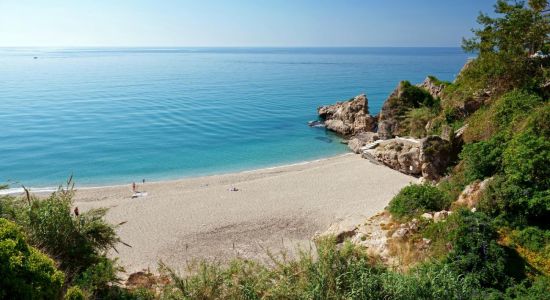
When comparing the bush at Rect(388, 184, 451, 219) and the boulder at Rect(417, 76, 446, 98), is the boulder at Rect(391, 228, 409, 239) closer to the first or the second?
the bush at Rect(388, 184, 451, 219)

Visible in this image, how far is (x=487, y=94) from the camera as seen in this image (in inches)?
1013

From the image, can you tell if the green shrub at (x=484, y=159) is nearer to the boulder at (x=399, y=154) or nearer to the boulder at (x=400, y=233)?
the boulder at (x=400, y=233)

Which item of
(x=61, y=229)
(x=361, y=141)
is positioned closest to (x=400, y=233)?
(x=61, y=229)

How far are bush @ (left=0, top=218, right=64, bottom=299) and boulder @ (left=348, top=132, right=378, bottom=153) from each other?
33.9 meters

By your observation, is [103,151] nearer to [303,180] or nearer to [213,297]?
[303,180]

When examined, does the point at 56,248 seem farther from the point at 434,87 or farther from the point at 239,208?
the point at 434,87

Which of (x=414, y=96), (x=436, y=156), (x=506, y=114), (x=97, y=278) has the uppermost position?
(x=414, y=96)

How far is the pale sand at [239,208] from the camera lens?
21.0 m

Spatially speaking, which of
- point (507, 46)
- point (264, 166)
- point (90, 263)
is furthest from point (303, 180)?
point (90, 263)

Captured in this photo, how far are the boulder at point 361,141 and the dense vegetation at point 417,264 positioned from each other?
19.6 m

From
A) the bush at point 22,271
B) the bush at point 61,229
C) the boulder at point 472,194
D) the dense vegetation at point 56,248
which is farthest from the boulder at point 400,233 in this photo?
the bush at point 22,271

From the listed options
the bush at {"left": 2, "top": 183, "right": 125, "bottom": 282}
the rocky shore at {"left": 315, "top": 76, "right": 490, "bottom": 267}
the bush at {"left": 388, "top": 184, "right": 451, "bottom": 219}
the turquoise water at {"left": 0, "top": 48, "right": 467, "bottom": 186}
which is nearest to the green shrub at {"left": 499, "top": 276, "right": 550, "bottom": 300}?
the rocky shore at {"left": 315, "top": 76, "right": 490, "bottom": 267}

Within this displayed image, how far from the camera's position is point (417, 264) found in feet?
42.0

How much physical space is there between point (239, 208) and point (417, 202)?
12.8 metres
